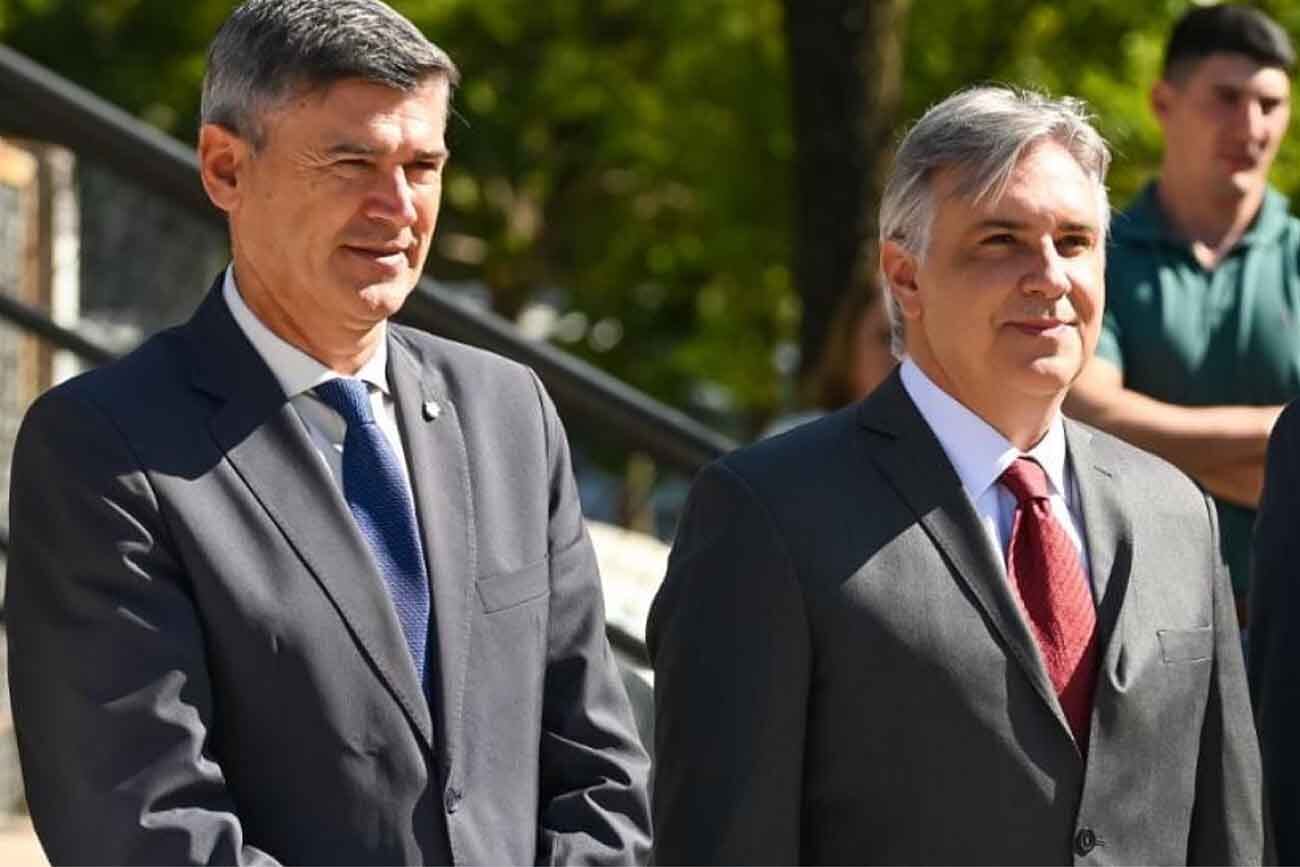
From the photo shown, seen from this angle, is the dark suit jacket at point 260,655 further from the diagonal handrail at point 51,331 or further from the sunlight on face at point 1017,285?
the diagonal handrail at point 51,331

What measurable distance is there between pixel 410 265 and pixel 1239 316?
2.17 meters

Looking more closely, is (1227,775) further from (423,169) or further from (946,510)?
(423,169)

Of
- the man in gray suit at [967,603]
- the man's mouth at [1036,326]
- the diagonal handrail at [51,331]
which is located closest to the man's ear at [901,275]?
the man in gray suit at [967,603]

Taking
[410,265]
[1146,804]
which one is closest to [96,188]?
[410,265]

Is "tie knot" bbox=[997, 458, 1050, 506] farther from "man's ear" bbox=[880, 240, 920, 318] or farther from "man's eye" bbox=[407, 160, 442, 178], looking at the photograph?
"man's eye" bbox=[407, 160, 442, 178]

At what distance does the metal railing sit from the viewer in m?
5.80

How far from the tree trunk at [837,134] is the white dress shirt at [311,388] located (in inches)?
288

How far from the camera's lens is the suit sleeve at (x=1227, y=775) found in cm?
357

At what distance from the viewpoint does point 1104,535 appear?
3.59m

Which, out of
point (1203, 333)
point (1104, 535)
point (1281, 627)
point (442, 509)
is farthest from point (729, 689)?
point (1203, 333)

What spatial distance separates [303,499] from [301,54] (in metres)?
0.56

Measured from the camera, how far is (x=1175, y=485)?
3727 mm

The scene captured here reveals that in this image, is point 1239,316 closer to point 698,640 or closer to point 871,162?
point 698,640

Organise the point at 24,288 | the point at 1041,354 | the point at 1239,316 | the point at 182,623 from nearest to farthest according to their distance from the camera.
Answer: the point at 182,623 < the point at 1041,354 < the point at 1239,316 < the point at 24,288
